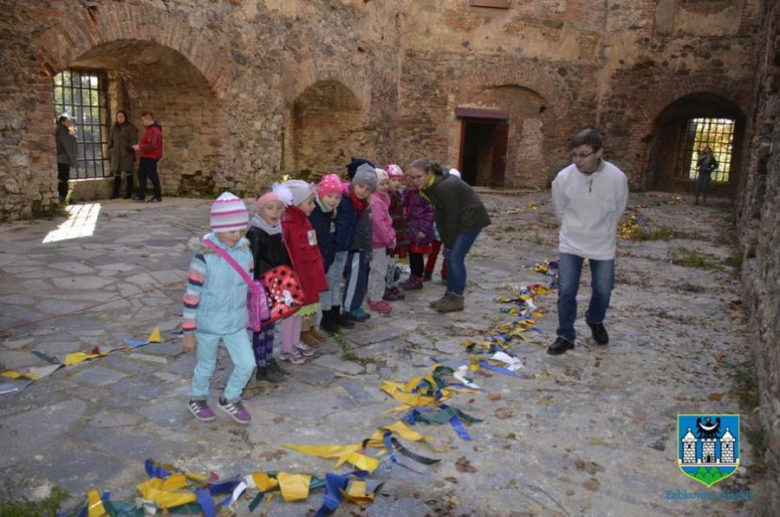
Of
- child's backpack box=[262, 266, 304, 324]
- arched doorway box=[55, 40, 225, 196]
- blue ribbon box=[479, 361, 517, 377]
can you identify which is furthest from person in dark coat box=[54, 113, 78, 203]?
blue ribbon box=[479, 361, 517, 377]

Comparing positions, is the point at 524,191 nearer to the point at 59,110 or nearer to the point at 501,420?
the point at 59,110

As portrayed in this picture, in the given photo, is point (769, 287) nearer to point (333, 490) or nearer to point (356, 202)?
point (356, 202)

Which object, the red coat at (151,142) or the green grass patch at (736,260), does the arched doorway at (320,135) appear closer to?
the red coat at (151,142)

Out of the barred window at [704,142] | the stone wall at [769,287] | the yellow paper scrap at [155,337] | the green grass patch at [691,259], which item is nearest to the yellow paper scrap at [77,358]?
the yellow paper scrap at [155,337]

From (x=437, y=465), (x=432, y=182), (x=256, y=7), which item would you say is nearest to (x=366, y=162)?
(x=432, y=182)

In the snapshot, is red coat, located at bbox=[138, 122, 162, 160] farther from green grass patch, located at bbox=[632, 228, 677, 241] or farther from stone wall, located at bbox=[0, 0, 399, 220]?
green grass patch, located at bbox=[632, 228, 677, 241]

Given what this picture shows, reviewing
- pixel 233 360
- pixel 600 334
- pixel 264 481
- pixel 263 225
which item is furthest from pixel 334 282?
pixel 264 481

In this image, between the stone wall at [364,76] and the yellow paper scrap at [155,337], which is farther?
the stone wall at [364,76]

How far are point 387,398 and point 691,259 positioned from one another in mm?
6200

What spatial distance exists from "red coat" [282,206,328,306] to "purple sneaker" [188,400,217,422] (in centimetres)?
101

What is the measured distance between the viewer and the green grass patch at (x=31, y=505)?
8.16 ft

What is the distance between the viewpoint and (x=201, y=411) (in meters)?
3.45

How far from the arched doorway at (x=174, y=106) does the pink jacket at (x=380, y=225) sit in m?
6.23

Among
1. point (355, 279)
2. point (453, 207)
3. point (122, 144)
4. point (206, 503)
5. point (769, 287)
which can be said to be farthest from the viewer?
point (122, 144)
